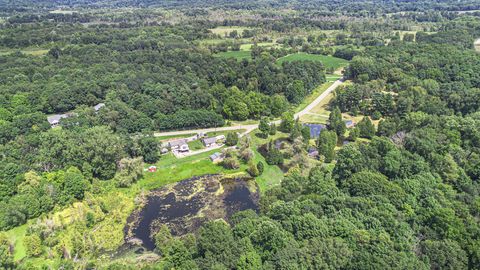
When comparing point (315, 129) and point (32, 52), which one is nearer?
point (315, 129)

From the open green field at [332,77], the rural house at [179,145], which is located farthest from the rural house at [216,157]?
the open green field at [332,77]

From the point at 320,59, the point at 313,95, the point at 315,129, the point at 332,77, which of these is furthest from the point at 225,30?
the point at 315,129

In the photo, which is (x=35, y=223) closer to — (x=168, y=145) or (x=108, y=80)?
(x=168, y=145)

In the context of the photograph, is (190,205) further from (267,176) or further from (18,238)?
(18,238)

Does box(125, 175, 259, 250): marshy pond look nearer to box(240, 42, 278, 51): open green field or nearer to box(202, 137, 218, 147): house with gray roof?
box(202, 137, 218, 147): house with gray roof

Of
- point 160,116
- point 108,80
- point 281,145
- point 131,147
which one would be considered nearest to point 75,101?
point 108,80

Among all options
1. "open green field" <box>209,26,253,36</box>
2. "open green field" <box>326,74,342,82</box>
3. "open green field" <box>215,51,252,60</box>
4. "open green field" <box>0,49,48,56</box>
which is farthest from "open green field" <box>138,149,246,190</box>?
"open green field" <box>209,26,253,36</box>
